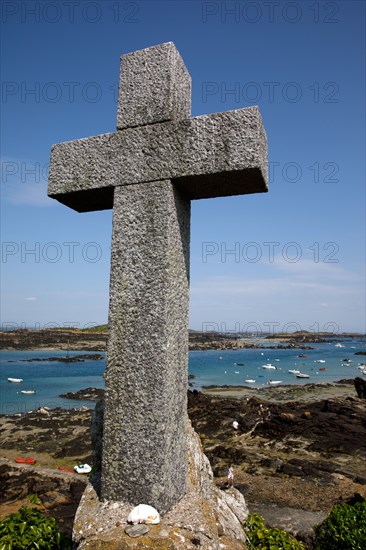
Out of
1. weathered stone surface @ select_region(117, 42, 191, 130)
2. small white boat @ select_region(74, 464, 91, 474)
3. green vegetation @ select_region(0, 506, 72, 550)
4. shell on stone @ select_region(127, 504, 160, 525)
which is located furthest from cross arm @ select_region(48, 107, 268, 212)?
small white boat @ select_region(74, 464, 91, 474)

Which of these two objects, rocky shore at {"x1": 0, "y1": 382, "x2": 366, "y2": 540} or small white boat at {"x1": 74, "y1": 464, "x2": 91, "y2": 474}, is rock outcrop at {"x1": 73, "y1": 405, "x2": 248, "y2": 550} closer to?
rocky shore at {"x1": 0, "y1": 382, "x2": 366, "y2": 540}

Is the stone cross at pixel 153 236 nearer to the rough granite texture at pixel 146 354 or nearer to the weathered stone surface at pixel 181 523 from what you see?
the rough granite texture at pixel 146 354

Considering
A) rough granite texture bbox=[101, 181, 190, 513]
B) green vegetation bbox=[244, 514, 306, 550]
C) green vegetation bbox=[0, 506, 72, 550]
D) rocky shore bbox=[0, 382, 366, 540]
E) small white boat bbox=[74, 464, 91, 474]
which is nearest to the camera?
rough granite texture bbox=[101, 181, 190, 513]

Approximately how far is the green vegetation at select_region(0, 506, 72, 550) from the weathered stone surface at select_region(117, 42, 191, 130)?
350 centimetres

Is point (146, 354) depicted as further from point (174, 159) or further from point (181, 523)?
point (174, 159)

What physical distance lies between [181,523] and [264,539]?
128 cm

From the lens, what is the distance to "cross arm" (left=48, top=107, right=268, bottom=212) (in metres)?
2.73

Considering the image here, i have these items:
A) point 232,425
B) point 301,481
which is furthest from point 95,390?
point 301,481

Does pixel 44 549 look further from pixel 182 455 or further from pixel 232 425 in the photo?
pixel 232 425

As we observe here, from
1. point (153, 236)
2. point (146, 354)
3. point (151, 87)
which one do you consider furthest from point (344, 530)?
point (151, 87)

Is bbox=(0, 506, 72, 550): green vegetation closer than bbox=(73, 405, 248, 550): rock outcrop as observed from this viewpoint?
No

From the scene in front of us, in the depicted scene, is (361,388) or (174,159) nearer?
(174,159)

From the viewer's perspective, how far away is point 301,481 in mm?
8750

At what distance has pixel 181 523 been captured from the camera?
2.55 metres
